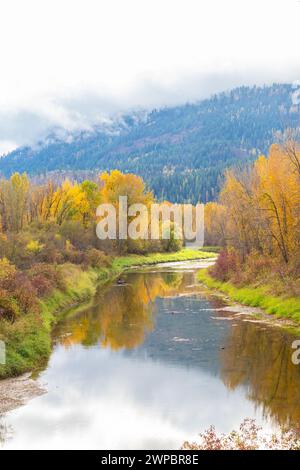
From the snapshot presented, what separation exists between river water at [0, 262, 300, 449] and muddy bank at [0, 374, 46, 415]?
467 mm

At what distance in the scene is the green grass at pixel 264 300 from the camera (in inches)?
1427

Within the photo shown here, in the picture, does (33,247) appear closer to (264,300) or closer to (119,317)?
(119,317)

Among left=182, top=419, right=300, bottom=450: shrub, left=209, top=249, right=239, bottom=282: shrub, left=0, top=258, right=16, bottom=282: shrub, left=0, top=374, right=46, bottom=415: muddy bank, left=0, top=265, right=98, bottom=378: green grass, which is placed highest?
left=0, top=258, right=16, bottom=282: shrub

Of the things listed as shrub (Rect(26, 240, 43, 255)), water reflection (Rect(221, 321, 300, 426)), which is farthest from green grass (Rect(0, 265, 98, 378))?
shrub (Rect(26, 240, 43, 255))

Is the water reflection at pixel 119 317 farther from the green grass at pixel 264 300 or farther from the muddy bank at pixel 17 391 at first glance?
the muddy bank at pixel 17 391

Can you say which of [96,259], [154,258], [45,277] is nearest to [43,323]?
[45,277]

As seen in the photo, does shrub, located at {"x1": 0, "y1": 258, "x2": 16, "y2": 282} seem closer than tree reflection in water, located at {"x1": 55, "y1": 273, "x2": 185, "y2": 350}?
Yes

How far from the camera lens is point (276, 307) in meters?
38.1

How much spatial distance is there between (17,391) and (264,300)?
23032mm

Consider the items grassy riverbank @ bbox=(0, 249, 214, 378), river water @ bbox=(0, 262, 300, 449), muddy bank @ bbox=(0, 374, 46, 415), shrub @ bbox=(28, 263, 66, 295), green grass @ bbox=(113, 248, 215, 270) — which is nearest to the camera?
river water @ bbox=(0, 262, 300, 449)

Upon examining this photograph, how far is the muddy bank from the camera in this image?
21.4 metres

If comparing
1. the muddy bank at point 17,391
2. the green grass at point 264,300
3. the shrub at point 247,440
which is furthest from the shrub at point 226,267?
the shrub at point 247,440

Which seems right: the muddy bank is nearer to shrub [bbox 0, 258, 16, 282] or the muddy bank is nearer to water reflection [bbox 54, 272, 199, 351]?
water reflection [bbox 54, 272, 199, 351]
